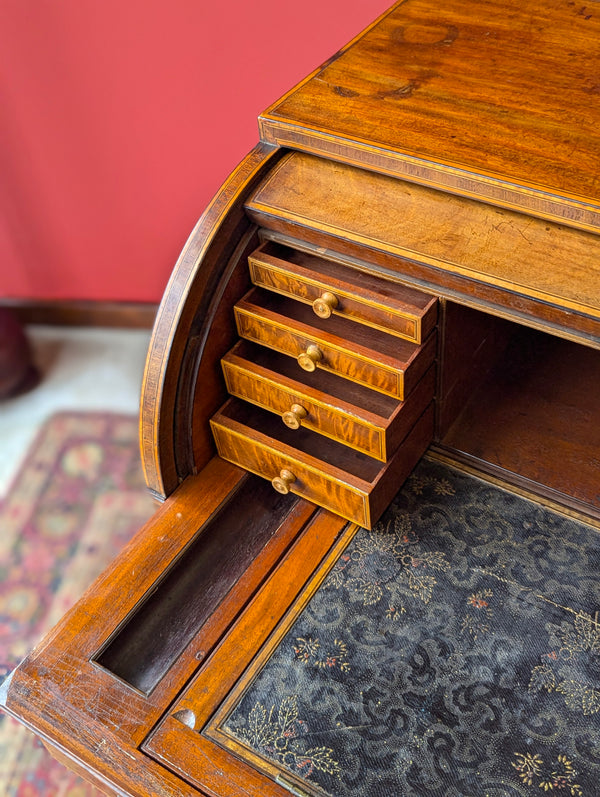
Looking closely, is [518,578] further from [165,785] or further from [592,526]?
[165,785]

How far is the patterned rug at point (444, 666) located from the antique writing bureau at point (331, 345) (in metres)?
0.04

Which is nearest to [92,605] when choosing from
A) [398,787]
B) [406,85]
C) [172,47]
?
[398,787]

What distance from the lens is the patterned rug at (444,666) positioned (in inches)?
38.8

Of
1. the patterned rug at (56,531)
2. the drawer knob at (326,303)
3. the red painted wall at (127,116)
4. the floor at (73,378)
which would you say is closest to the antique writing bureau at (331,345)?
the drawer knob at (326,303)

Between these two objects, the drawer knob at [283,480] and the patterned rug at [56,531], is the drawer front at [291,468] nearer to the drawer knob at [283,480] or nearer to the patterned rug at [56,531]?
the drawer knob at [283,480]

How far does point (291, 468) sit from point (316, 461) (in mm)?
52

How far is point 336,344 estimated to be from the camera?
45.9 inches

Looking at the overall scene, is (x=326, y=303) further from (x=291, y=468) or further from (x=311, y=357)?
(x=291, y=468)

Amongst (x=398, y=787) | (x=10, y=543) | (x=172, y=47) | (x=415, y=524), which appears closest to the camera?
(x=398, y=787)

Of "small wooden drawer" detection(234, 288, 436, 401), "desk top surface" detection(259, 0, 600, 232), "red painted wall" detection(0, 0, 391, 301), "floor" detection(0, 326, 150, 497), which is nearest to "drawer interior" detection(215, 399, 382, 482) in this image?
"small wooden drawer" detection(234, 288, 436, 401)

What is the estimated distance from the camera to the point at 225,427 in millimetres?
1287

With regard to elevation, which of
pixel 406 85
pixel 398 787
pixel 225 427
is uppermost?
pixel 406 85

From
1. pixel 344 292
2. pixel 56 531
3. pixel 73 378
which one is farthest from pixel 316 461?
pixel 73 378

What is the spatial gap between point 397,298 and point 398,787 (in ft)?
2.11
